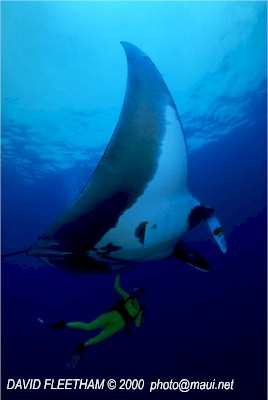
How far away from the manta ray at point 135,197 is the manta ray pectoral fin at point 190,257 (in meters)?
0.19

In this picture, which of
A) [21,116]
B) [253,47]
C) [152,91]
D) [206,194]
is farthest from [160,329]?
[152,91]

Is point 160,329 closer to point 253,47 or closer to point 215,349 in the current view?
point 215,349

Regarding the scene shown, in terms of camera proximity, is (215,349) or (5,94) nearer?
(5,94)

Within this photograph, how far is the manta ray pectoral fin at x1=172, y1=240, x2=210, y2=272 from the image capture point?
2852 mm

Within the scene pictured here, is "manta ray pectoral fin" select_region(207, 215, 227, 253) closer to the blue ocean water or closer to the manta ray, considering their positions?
the manta ray

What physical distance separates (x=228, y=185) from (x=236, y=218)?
1.31m

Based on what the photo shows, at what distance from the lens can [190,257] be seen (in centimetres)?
294

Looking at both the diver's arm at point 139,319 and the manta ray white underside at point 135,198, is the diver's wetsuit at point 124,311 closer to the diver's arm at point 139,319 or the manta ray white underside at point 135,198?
the diver's arm at point 139,319

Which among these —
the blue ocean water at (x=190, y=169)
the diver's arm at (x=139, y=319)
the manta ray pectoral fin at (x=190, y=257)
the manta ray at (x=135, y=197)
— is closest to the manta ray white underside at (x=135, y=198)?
the manta ray at (x=135, y=197)

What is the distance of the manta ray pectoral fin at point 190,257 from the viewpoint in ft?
9.36

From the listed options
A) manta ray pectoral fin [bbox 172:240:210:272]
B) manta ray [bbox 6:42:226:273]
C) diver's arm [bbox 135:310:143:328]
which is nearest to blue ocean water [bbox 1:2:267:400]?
manta ray [bbox 6:42:226:273]

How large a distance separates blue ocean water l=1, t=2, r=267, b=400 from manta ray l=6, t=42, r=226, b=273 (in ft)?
11.3

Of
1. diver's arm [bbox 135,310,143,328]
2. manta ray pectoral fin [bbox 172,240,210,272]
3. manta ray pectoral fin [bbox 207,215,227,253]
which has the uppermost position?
manta ray pectoral fin [bbox 207,215,227,253]

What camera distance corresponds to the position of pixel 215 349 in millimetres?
10664
